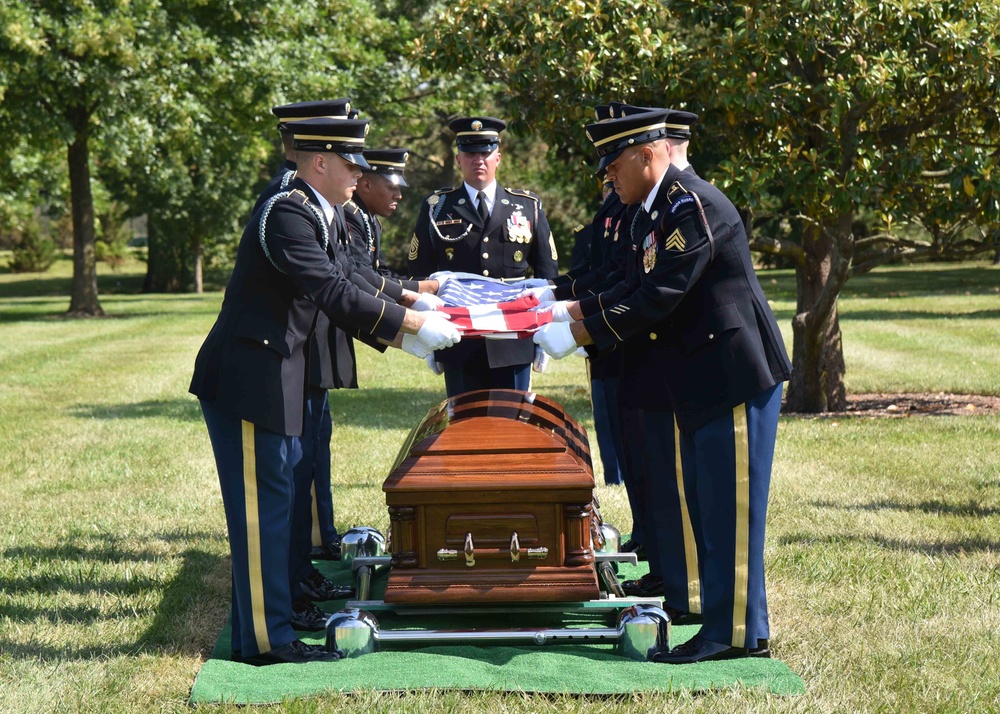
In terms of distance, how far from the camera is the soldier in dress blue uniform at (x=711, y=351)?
409 cm

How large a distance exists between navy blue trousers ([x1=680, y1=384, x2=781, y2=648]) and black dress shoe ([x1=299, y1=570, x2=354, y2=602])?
6.06 ft

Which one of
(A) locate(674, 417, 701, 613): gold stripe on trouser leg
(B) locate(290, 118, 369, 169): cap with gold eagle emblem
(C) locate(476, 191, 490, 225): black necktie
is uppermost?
(B) locate(290, 118, 369, 169): cap with gold eagle emblem

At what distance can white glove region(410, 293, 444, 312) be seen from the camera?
498 centimetres

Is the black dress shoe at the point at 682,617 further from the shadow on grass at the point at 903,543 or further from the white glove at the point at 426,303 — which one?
the white glove at the point at 426,303

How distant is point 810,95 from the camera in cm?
909

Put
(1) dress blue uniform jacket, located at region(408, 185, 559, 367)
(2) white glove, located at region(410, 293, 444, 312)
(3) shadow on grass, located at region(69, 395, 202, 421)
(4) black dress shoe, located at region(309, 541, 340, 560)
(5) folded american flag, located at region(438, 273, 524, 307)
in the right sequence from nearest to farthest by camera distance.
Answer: (2) white glove, located at region(410, 293, 444, 312)
(5) folded american flag, located at region(438, 273, 524, 307)
(4) black dress shoe, located at region(309, 541, 340, 560)
(1) dress blue uniform jacket, located at region(408, 185, 559, 367)
(3) shadow on grass, located at region(69, 395, 202, 421)

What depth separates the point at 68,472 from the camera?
8203 millimetres

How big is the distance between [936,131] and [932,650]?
7.00 m

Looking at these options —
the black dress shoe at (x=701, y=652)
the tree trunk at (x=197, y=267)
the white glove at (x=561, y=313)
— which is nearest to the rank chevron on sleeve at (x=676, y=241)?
the white glove at (x=561, y=313)

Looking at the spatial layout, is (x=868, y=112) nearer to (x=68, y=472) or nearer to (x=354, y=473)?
(x=354, y=473)

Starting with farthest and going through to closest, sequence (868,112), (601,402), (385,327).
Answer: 1. (868,112)
2. (601,402)
3. (385,327)

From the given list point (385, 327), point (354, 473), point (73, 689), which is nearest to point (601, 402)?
point (354, 473)

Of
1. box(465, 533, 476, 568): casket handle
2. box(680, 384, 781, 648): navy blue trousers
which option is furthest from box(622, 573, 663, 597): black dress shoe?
box(465, 533, 476, 568): casket handle

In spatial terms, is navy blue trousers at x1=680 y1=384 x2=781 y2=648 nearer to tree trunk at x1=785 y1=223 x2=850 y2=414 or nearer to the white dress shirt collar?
the white dress shirt collar
